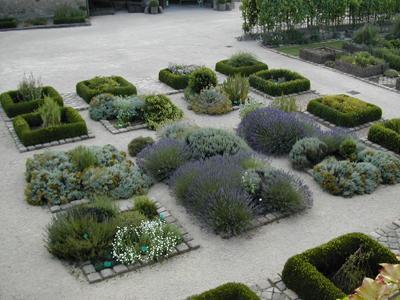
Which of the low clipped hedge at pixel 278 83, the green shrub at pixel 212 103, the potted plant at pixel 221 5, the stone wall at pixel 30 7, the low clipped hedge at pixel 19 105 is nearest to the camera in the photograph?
the low clipped hedge at pixel 19 105

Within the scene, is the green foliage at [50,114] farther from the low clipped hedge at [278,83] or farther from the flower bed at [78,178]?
the low clipped hedge at [278,83]

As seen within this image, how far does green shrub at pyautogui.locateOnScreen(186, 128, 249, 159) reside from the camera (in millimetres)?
10820

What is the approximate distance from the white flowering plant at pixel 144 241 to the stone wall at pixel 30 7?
23273 mm

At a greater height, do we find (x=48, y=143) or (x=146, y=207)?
(x=48, y=143)

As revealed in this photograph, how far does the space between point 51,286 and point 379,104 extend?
11127 mm

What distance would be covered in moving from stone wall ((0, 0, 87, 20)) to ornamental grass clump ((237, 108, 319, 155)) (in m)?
20.2

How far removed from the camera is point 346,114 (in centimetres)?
1321

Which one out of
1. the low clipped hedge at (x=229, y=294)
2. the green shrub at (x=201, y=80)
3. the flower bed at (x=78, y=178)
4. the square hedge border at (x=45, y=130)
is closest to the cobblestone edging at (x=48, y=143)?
the square hedge border at (x=45, y=130)

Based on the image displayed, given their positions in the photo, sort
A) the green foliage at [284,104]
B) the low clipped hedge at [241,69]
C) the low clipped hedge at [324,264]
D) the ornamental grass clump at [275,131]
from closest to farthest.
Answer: the low clipped hedge at [324,264] < the ornamental grass clump at [275,131] < the green foliage at [284,104] < the low clipped hedge at [241,69]

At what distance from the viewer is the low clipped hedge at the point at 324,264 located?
22.6 feet

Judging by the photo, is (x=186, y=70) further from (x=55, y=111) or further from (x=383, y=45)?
(x=383, y=45)

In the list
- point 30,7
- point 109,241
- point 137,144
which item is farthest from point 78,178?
point 30,7

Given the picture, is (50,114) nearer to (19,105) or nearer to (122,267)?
(19,105)

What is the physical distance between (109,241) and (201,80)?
25.2ft
